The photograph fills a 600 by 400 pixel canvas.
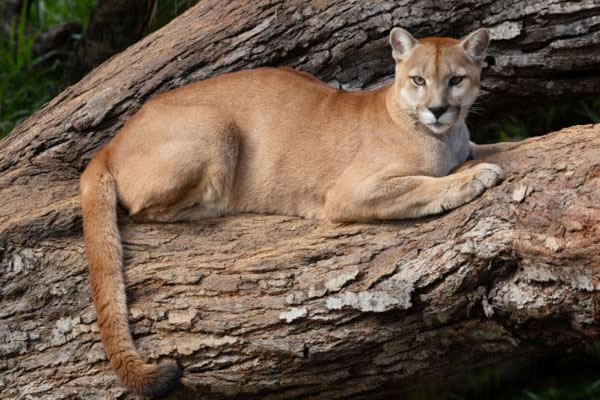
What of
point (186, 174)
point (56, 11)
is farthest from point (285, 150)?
point (56, 11)

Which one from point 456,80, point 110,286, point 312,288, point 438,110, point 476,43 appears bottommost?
point 312,288

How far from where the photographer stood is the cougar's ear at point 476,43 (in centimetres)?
502

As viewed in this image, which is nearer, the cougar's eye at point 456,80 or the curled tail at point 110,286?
the curled tail at point 110,286

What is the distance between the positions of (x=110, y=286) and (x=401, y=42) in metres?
2.05

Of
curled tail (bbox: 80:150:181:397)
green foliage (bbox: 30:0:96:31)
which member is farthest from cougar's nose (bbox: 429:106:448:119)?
green foliage (bbox: 30:0:96:31)

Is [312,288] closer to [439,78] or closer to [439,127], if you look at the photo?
[439,127]

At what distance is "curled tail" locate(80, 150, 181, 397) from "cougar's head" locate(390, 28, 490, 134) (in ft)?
5.49

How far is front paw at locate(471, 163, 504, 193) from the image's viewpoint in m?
4.49

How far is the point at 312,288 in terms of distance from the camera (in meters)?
4.56

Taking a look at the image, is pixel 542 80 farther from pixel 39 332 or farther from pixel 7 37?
pixel 7 37

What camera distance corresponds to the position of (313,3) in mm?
6098

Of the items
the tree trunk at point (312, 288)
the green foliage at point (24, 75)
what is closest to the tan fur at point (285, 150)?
the tree trunk at point (312, 288)

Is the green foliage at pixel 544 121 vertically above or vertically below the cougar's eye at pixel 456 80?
below

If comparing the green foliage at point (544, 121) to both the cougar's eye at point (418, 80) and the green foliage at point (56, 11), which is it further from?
the green foliage at point (56, 11)
